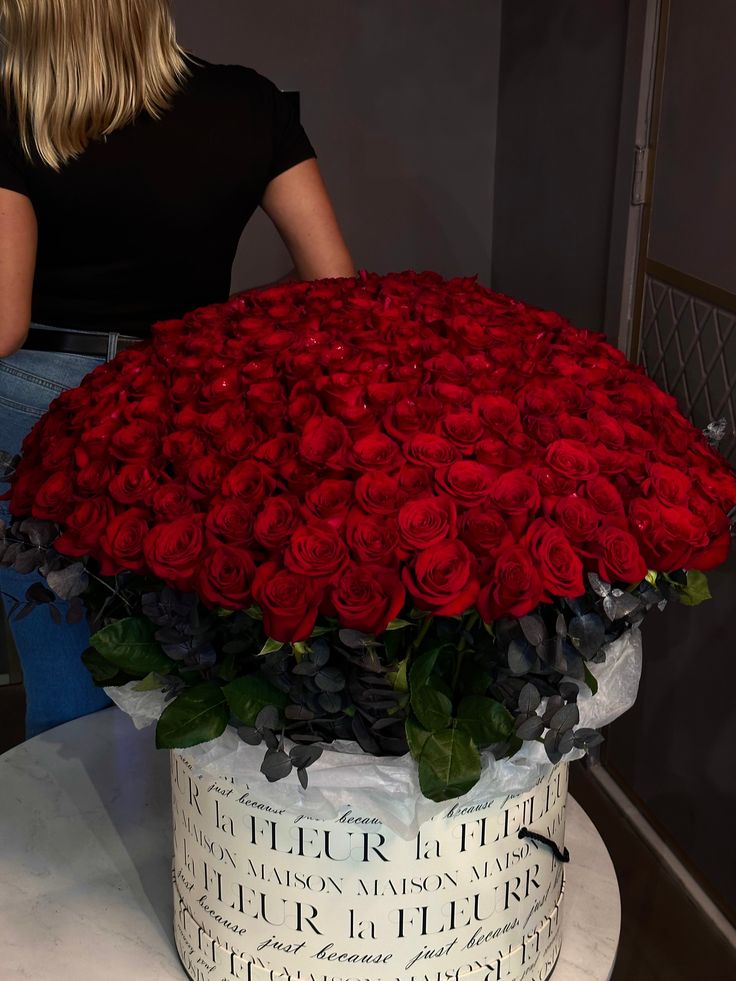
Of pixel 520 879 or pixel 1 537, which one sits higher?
pixel 1 537

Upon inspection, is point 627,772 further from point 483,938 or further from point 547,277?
Result: point 483,938

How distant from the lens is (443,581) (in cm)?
65

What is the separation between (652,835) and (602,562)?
155 centimetres

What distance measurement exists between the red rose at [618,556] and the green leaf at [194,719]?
0.26 meters

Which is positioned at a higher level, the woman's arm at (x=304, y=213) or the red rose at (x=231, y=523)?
the woman's arm at (x=304, y=213)

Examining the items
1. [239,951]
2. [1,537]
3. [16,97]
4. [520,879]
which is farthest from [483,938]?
[16,97]

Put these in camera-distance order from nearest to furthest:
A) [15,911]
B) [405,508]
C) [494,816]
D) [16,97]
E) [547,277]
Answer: [405,508]
[494,816]
[15,911]
[16,97]
[547,277]

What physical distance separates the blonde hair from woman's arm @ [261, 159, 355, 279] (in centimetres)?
19

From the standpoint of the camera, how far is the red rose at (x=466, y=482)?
0.68 metres

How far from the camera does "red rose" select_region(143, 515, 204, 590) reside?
2.26 feet

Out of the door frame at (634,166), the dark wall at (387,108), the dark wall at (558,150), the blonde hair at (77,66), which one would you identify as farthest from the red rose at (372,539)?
the dark wall at (387,108)

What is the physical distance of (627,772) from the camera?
7.09 feet

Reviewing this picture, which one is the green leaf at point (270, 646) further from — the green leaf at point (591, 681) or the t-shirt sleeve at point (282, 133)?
the t-shirt sleeve at point (282, 133)

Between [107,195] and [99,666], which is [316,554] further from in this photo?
[107,195]
